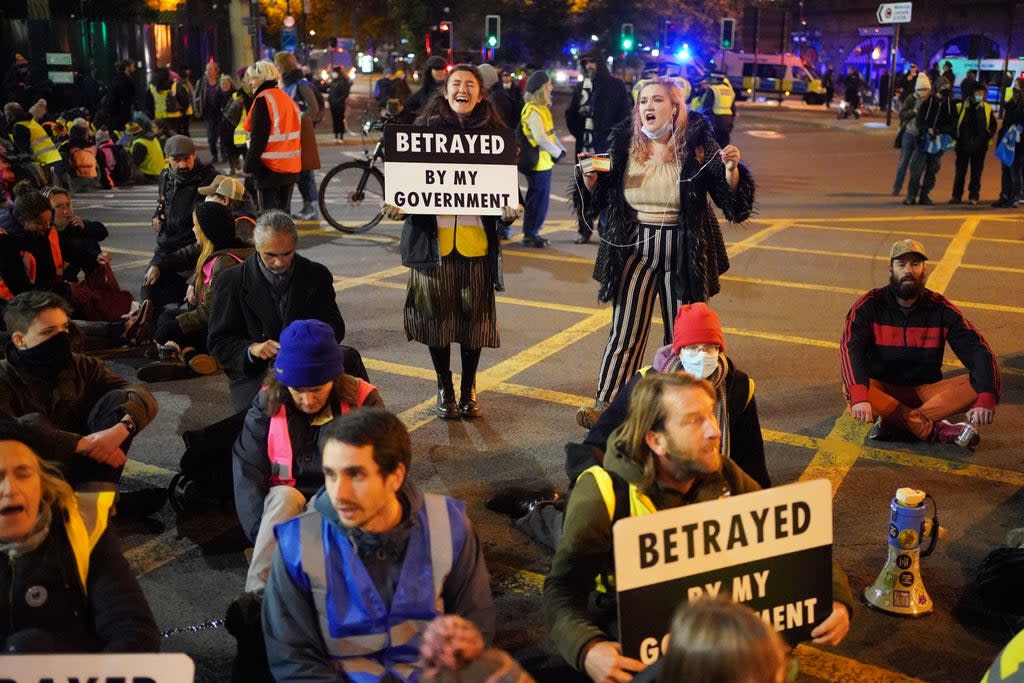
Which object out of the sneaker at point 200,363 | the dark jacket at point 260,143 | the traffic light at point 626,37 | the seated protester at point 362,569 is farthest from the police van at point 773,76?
the seated protester at point 362,569

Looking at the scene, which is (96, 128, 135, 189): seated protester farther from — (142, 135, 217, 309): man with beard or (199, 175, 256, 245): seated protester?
(199, 175, 256, 245): seated protester

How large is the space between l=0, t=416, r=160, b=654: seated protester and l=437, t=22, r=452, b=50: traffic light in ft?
75.3

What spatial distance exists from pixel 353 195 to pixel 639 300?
7.03 metres

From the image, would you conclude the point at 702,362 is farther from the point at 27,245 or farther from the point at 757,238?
the point at 757,238

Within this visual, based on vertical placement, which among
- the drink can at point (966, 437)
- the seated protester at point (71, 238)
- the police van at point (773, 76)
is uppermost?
the police van at point (773, 76)

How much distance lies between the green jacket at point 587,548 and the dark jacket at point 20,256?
5.35 m

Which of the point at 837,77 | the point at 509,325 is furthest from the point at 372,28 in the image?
the point at 509,325

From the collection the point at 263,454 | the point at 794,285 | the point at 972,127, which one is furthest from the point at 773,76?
the point at 263,454

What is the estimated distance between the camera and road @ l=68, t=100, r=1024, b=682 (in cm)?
447

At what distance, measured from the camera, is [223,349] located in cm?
574

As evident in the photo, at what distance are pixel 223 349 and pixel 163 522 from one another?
0.92 metres

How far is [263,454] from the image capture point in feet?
14.3

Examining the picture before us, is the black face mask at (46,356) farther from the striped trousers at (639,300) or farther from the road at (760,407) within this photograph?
the striped trousers at (639,300)

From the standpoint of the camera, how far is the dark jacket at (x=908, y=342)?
6.47 meters
